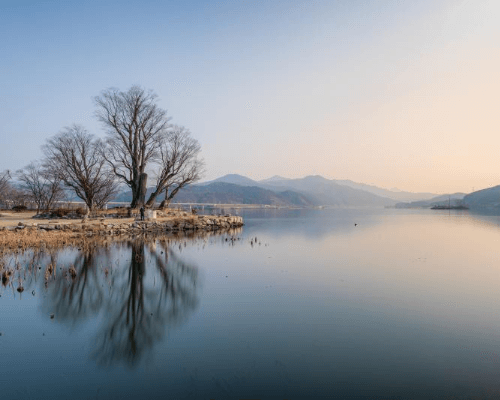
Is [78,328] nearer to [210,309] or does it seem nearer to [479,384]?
[210,309]

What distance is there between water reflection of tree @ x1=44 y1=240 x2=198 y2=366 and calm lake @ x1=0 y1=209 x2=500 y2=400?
0.05 metres

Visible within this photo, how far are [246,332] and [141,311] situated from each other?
11.7ft

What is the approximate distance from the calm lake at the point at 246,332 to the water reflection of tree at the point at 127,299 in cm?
5

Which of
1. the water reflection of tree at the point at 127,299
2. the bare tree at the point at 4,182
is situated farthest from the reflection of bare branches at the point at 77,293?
the bare tree at the point at 4,182

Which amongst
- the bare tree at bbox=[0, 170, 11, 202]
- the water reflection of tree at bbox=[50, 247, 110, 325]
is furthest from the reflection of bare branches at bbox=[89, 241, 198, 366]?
the bare tree at bbox=[0, 170, 11, 202]

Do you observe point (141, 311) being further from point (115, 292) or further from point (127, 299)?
point (115, 292)

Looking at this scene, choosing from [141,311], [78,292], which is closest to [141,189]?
[78,292]

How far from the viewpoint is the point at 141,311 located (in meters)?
10.4

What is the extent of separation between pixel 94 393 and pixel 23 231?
22.5 meters

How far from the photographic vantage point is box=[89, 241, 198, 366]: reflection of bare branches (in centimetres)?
776

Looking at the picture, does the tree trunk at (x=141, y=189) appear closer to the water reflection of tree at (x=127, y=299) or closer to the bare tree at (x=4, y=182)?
the water reflection of tree at (x=127, y=299)

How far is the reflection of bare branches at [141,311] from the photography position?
776 cm

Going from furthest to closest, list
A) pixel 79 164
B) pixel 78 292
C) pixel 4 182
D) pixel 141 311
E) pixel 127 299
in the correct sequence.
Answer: pixel 4 182
pixel 79 164
pixel 78 292
pixel 127 299
pixel 141 311

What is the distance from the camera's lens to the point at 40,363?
6.98 metres
